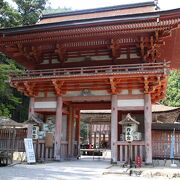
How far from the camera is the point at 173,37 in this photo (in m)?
16.3

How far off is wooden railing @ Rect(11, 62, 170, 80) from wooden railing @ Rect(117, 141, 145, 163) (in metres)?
3.67

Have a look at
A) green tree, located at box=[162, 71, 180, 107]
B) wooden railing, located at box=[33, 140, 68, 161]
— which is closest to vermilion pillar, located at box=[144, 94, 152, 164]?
wooden railing, located at box=[33, 140, 68, 161]

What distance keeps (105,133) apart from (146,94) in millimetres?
16783

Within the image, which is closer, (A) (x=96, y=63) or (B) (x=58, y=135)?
(B) (x=58, y=135)

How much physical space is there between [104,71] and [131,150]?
171 inches

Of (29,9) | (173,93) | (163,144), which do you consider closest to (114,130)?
(163,144)

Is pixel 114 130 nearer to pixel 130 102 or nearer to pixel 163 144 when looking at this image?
pixel 130 102

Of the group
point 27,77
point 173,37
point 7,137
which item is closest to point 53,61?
point 27,77

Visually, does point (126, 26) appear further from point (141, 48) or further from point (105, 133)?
point (105, 133)

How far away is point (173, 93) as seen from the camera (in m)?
49.0

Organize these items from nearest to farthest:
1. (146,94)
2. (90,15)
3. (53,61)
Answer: (146,94)
(53,61)
(90,15)

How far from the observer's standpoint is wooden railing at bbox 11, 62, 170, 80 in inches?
558

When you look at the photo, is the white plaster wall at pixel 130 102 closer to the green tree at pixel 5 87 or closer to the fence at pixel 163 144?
the fence at pixel 163 144

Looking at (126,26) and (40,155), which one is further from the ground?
(126,26)
